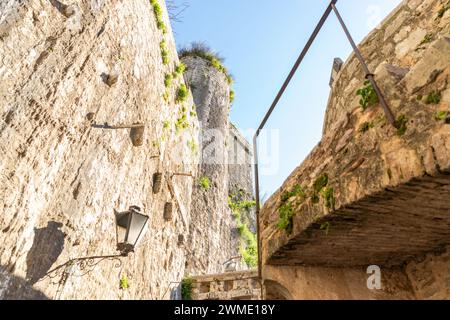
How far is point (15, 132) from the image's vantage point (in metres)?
3.21

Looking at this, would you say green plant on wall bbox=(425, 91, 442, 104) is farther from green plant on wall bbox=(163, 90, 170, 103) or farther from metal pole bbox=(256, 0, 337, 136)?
green plant on wall bbox=(163, 90, 170, 103)

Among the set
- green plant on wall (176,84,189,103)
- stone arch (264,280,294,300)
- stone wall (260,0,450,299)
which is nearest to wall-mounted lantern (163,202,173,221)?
green plant on wall (176,84,189,103)

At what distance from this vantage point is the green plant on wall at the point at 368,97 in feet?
7.11

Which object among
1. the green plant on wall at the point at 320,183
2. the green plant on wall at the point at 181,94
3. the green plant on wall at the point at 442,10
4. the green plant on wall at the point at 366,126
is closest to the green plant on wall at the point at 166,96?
the green plant on wall at the point at 181,94

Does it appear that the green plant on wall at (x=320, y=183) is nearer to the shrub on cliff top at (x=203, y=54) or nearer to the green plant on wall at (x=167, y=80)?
the green plant on wall at (x=167, y=80)

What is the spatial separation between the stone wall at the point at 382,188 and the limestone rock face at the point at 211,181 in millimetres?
7428

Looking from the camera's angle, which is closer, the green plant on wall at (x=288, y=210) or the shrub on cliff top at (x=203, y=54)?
the green plant on wall at (x=288, y=210)

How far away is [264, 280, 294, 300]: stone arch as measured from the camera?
3.00m

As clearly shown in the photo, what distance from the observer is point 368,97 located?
2213 millimetres

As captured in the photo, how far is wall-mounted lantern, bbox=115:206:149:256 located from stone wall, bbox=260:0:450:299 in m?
1.60

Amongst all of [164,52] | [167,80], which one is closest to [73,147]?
[167,80]

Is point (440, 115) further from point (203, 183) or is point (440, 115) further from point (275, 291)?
point (203, 183)

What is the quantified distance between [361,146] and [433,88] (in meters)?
0.50
